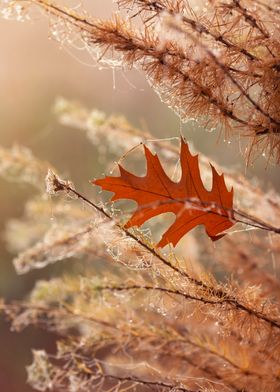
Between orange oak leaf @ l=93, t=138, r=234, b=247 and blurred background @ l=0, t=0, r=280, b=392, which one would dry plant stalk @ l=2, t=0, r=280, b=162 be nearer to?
orange oak leaf @ l=93, t=138, r=234, b=247

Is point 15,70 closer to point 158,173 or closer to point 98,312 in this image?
point 98,312

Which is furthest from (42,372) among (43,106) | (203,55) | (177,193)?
(43,106)

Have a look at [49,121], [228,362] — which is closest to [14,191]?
[49,121]

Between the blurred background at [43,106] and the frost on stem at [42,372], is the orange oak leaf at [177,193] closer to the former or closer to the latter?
the frost on stem at [42,372]

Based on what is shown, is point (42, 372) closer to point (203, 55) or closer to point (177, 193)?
point (177, 193)

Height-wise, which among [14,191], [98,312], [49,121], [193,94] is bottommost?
[98,312]

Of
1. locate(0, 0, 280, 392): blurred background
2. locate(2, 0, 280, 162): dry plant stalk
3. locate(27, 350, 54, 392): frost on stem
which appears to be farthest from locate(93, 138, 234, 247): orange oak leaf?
locate(0, 0, 280, 392): blurred background

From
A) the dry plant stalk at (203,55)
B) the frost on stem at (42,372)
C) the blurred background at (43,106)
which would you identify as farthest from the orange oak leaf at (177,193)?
the blurred background at (43,106)

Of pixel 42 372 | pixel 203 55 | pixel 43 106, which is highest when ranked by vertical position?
pixel 43 106
